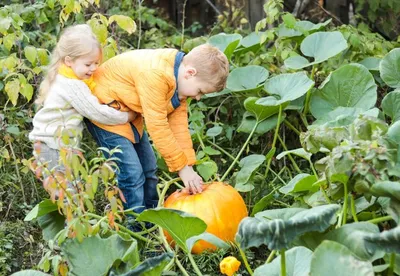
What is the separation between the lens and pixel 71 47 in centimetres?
332

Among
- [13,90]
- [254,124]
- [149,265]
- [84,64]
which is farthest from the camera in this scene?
[254,124]

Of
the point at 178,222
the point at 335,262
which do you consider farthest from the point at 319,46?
the point at 335,262

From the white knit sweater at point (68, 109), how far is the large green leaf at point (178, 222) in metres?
0.65

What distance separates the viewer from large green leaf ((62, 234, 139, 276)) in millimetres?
2709

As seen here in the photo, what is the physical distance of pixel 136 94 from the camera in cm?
341

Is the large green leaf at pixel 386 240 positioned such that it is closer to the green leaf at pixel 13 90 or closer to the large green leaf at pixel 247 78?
the large green leaf at pixel 247 78

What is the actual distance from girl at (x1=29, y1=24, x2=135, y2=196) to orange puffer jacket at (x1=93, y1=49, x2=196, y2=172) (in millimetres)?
67

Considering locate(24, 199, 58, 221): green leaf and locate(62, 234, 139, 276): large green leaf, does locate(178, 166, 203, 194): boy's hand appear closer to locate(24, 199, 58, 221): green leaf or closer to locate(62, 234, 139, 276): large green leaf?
locate(24, 199, 58, 221): green leaf

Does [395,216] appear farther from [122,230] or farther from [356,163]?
[122,230]

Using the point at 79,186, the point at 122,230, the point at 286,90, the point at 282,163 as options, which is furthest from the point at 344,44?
the point at 79,186

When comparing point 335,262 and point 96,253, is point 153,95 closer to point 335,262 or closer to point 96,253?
point 96,253

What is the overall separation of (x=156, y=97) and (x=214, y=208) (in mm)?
514

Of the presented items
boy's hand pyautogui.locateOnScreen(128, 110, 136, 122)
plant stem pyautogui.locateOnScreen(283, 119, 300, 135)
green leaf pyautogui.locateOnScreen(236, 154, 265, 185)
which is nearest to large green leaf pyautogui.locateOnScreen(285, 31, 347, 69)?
plant stem pyautogui.locateOnScreen(283, 119, 300, 135)

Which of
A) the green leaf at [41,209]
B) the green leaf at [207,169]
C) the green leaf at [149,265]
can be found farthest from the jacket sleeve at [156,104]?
the green leaf at [149,265]
